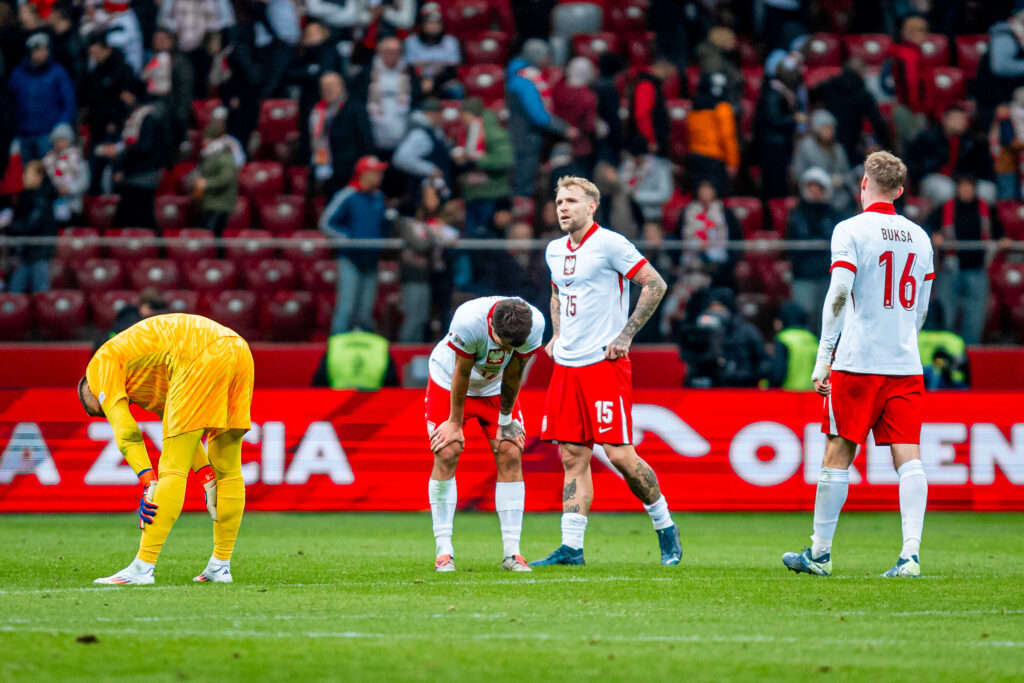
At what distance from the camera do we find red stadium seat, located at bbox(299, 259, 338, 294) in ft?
50.4

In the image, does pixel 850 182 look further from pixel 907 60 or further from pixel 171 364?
pixel 171 364

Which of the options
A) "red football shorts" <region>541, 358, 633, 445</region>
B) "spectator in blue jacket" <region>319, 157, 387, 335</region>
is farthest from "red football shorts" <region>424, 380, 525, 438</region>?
"spectator in blue jacket" <region>319, 157, 387, 335</region>

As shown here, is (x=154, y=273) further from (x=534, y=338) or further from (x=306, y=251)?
(x=534, y=338)

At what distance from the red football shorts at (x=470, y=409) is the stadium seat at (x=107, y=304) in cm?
665

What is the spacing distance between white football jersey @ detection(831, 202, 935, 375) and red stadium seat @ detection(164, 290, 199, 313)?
862 cm

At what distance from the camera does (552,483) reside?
14.8 metres

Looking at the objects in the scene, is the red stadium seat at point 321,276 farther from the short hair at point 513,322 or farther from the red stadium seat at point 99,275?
the short hair at point 513,322

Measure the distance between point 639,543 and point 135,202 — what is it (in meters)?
8.87

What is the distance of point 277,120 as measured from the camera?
19.2m

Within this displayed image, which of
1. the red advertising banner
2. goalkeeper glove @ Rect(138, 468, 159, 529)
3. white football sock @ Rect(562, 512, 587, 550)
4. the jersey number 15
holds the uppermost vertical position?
the jersey number 15

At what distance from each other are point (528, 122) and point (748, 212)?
3026mm

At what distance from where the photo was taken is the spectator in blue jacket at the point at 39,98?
18.1m

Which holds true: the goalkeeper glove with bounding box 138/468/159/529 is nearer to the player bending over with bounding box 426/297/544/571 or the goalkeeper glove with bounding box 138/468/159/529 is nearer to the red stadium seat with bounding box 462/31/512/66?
the player bending over with bounding box 426/297/544/571

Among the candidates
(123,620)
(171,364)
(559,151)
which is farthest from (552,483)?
(123,620)
